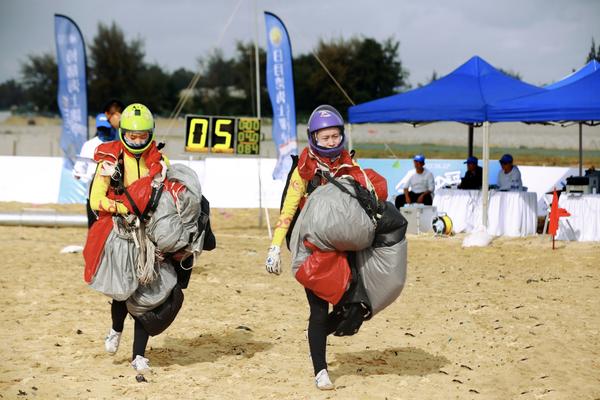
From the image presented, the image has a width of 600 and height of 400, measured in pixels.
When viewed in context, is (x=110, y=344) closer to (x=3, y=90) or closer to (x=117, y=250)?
(x=117, y=250)

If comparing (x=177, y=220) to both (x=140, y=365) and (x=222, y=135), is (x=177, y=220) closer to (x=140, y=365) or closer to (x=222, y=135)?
(x=140, y=365)

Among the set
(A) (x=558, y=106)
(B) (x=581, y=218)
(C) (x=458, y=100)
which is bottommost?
(B) (x=581, y=218)

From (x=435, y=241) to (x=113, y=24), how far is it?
5195cm

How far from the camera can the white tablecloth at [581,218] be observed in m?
13.9

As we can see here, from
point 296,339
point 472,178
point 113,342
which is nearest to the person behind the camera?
point 113,342

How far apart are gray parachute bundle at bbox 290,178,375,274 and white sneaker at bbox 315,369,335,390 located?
688 mm

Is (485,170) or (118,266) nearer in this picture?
(118,266)

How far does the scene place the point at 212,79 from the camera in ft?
203

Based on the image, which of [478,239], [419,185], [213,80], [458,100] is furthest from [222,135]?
[213,80]

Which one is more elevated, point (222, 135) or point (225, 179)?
point (222, 135)

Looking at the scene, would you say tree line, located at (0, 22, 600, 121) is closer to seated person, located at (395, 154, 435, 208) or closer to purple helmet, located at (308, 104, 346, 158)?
seated person, located at (395, 154, 435, 208)

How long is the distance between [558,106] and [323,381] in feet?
30.8

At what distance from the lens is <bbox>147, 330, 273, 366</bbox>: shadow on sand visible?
6.35m

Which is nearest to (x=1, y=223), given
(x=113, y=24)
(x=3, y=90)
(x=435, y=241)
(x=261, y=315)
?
(x=435, y=241)
